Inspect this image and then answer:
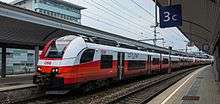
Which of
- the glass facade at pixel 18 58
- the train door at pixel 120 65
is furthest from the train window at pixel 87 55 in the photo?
the glass facade at pixel 18 58

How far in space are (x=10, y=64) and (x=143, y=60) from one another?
30261 millimetres

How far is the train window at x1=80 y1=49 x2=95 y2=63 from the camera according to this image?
16748 mm

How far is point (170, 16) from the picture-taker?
66.6 feet

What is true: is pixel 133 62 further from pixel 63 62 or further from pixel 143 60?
pixel 63 62

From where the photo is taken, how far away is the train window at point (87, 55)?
54.9 ft

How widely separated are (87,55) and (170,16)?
577cm

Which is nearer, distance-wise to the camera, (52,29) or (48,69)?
(48,69)

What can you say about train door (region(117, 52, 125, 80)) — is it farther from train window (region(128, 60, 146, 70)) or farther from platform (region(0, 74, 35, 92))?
platform (region(0, 74, 35, 92))

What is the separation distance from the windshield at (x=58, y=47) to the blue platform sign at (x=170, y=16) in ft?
19.9

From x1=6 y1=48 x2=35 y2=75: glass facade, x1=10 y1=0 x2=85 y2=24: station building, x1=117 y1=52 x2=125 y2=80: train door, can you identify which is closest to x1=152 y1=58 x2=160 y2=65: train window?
x1=117 y1=52 x2=125 y2=80: train door

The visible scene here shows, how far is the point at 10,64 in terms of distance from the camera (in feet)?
177

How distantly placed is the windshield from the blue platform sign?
606 centimetres

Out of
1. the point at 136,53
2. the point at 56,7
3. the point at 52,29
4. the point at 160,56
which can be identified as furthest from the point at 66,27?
the point at 56,7

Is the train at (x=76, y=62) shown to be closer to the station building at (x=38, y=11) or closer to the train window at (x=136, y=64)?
the train window at (x=136, y=64)
